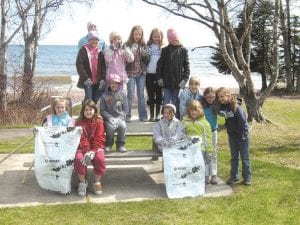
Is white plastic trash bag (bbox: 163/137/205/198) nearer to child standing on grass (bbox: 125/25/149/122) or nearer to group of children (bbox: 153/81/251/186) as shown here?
group of children (bbox: 153/81/251/186)

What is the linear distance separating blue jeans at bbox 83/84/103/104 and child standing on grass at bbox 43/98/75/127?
865 mm

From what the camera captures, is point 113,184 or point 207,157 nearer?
point 207,157

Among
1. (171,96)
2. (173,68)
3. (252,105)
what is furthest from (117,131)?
(252,105)

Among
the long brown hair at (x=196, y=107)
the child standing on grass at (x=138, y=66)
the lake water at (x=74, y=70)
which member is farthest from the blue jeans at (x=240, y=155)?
the lake water at (x=74, y=70)

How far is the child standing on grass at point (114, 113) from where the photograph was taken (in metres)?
6.88

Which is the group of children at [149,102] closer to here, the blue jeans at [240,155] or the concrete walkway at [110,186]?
the blue jeans at [240,155]

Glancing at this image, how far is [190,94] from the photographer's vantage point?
277 inches

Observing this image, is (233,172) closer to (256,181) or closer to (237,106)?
(256,181)

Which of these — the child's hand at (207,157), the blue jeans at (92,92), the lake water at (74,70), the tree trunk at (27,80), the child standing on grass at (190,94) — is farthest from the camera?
the lake water at (74,70)

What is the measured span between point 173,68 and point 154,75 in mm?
486

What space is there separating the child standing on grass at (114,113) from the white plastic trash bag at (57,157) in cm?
66

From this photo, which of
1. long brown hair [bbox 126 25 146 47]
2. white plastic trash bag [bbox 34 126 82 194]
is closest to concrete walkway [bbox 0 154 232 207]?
white plastic trash bag [bbox 34 126 82 194]

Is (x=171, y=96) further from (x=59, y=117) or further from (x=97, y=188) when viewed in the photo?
(x=97, y=188)

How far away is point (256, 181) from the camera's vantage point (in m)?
6.98
